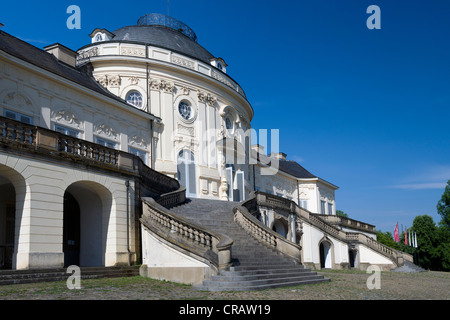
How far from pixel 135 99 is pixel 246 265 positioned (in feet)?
59.0

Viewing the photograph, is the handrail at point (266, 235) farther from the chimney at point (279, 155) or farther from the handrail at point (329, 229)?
the chimney at point (279, 155)

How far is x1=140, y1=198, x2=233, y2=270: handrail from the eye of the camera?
13.2 metres

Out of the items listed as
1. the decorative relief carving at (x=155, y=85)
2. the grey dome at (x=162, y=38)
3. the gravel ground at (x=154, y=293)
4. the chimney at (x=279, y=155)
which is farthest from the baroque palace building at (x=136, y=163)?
the chimney at (x=279, y=155)

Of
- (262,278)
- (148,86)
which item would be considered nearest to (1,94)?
(148,86)

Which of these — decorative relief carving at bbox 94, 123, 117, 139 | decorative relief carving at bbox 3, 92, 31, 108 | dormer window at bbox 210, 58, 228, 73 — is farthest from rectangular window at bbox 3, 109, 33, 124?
dormer window at bbox 210, 58, 228, 73

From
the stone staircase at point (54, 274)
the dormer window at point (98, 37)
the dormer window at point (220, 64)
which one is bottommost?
the stone staircase at point (54, 274)

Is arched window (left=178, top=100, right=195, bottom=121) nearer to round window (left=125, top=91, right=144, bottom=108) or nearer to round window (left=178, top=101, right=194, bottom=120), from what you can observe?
round window (left=178, top=101, right=194, bottom=120)

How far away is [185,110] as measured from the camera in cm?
3114

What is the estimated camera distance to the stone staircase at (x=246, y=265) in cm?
1240

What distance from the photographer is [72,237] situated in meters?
18.7

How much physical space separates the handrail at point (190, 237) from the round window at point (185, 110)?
48.9ft

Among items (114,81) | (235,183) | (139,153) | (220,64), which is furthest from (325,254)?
(114,81)

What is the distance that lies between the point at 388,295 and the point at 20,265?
10.3 metres
